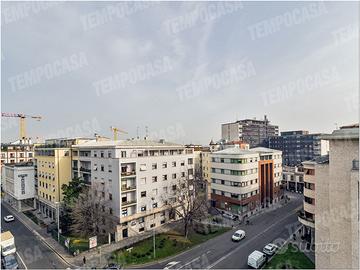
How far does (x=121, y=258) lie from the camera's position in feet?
90.3

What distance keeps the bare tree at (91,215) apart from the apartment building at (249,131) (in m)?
97.8

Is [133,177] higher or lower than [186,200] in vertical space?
higher

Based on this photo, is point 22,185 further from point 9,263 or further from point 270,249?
point 270,249

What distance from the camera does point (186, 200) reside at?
39.8 m

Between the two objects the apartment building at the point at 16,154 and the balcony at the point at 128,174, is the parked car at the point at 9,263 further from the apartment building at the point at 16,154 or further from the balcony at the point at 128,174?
the apartment building at the point at 16,154

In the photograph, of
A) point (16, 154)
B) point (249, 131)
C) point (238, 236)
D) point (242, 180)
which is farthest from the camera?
point (249, 131)

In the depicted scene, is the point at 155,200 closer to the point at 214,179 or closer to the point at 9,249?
the point at 214,179

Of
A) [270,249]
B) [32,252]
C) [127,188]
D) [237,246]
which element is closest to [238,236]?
[237,246]

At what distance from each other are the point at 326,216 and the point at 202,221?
2342 cm

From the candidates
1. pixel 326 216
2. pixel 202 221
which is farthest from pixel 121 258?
pixel 326 216

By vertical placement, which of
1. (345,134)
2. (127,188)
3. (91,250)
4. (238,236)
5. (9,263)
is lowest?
(91,250)

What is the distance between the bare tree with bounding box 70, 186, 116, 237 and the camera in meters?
31.5

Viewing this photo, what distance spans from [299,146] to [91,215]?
95.5 metres

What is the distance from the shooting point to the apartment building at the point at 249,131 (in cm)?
12669
